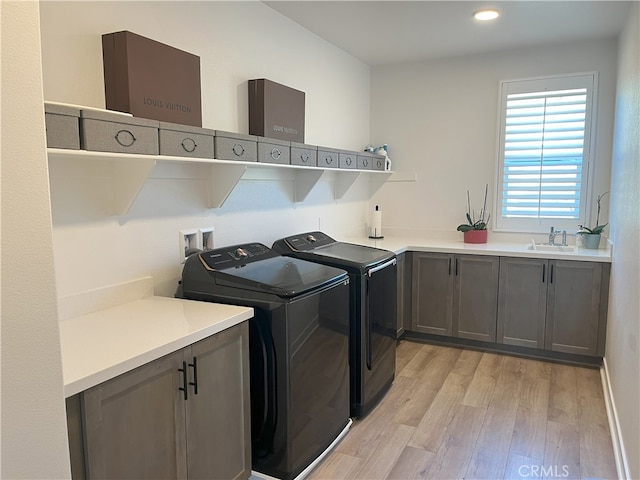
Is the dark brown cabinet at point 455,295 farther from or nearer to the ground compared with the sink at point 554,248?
nearer to the ground

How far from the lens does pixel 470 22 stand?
3.17 metres

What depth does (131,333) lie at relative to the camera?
1648 mm

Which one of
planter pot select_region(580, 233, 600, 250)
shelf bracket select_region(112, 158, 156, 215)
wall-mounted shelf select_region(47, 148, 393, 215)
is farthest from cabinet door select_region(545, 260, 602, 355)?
shelf bracket select_region(112, 158, 156, 215)

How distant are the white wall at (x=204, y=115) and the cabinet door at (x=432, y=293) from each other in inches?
31.1

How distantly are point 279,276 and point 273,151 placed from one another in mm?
730

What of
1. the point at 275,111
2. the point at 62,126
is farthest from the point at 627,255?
the point at 62,126

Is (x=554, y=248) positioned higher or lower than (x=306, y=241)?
lower

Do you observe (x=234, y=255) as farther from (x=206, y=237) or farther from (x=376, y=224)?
(x=376, y=224)

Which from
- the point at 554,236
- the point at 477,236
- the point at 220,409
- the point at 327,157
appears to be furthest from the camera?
the point at 477,236

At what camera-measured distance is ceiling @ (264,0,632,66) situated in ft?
9.41

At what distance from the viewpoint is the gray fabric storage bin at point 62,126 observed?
4.69 feet

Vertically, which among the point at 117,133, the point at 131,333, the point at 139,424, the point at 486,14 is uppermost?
the point at 486,14

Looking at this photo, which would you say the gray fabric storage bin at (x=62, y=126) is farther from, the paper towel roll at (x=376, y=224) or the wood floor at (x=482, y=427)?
the paper towel roll at (x=376, y=224)

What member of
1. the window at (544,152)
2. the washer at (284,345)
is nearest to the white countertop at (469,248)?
the window at (544,152)
